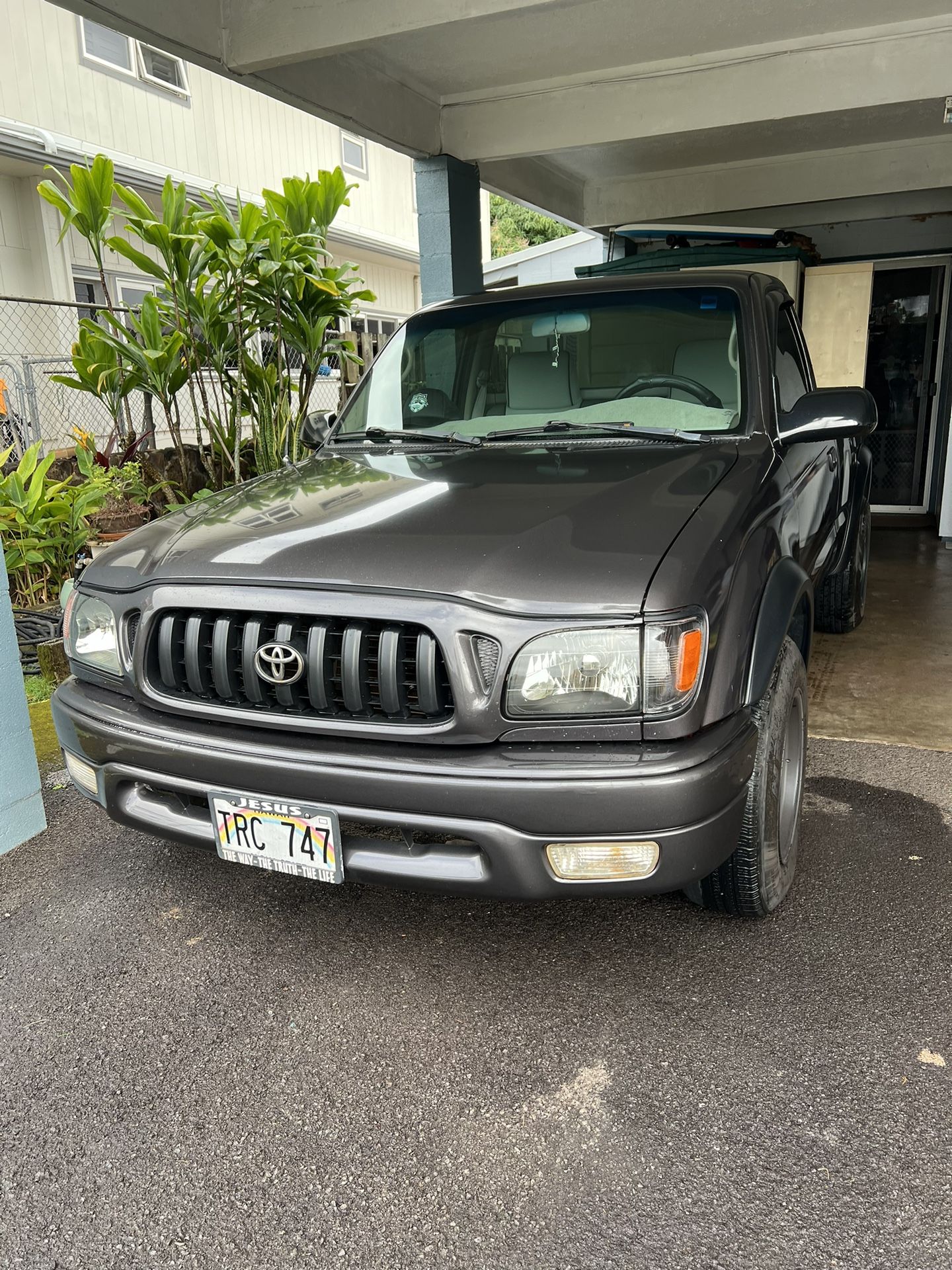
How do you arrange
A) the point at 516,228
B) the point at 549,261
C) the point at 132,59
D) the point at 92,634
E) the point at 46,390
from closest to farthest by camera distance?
the point at 92,634 < the point at 46,390 < the point at 132,59 < the point at 549,261 < the point at 516,228

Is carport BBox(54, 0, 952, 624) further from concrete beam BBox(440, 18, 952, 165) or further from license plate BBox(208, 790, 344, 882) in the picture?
license plate BBox(208, 790, 344, 882)

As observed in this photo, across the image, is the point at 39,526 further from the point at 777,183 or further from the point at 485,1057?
the point at 777,183

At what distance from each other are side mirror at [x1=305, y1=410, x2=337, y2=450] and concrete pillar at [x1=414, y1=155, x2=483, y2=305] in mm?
3330

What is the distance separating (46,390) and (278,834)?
881 centimetres

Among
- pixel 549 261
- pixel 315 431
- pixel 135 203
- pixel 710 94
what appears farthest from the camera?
pixel 549 261

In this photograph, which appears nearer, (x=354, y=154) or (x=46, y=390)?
(x=46, y=390)

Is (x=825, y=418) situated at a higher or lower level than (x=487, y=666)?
higher

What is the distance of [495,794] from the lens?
1.90m

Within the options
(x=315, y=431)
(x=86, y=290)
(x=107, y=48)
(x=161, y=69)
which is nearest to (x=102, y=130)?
(x=107, y=48)

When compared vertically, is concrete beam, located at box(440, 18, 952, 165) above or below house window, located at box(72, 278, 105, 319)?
above

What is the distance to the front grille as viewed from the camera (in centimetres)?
199

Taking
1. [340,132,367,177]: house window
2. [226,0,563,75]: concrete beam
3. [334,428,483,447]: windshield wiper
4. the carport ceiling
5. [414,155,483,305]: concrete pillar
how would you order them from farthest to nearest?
[340,132,367,177]: house window, [414,155,483,305]: concrete pillar, the carport ceiling, [226,0,563,75]: concrete beam, [334,428,483,447]: windshield wiper

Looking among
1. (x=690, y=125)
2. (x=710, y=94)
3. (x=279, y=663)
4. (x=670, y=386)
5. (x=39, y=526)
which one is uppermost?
(x=710, y=94)

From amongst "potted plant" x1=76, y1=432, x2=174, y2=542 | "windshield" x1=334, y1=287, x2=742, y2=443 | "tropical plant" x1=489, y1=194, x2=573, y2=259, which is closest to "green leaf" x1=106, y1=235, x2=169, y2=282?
"potted plant" x1=76, y1=432, x2=174, y2=542
